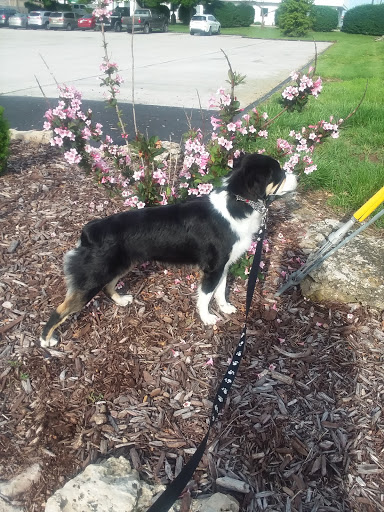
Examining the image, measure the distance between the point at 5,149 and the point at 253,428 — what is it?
4674mm

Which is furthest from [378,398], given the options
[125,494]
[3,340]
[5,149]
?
[5,149]

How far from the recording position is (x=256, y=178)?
9.80 feet

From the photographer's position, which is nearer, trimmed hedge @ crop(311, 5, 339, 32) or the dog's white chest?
the dog's white chest

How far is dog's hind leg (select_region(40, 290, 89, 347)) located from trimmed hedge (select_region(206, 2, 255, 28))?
2278 inches

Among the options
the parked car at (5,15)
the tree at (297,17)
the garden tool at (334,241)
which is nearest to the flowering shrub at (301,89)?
the garden tool at (334,241)

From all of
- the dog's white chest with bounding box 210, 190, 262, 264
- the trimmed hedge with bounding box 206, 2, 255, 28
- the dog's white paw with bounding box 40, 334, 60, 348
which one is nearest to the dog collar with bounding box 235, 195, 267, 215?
the dog's white chest with bounding box 210, 190, 262, 264

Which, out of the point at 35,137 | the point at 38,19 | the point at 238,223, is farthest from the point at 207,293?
the point at 38,19

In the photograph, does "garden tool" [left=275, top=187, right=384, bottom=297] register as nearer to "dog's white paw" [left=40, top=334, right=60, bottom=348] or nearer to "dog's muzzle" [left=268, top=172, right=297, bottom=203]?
"dog's muzzle" [left=268, top=172, right=297, bottom=203]

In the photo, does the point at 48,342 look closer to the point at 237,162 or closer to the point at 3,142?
the point at 237,162

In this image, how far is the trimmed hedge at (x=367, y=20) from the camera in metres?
40.7

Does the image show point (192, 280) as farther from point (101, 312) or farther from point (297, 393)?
point (297, 393)

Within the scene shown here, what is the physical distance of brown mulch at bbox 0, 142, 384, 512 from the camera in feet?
7.82

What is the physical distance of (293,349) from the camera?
3230mm

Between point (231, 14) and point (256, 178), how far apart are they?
5779 centimetres
